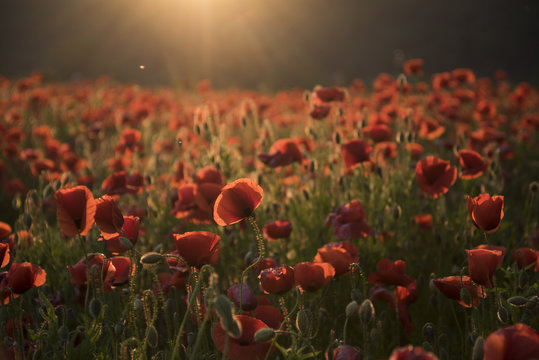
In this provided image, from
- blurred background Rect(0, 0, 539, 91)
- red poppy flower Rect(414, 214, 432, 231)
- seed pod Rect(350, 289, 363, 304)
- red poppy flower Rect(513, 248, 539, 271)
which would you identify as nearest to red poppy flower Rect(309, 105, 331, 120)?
red poppy flower Rect(414, 214, 432, 231)

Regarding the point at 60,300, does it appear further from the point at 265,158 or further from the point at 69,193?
the point at 265,158

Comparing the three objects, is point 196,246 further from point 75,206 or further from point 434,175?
point 434,175

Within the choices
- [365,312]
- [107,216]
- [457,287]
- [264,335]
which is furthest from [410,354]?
[107,216]

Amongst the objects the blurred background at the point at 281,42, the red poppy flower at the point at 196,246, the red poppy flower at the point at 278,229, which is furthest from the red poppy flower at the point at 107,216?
the blurred background at the point at 281,42

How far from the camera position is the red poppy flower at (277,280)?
1.21m

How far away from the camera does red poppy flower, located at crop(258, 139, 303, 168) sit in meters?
2.25

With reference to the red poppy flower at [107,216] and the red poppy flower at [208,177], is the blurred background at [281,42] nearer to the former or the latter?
the red poppy flower at [208,177]

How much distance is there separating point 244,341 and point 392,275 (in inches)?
27.2

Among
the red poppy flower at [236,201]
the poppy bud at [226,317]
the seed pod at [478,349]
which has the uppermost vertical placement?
the red poppy flower at [236,201]

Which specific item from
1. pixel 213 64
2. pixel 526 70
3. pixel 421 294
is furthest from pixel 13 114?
pixel 526 70

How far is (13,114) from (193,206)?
338cm

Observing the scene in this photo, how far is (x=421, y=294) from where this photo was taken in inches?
76.0

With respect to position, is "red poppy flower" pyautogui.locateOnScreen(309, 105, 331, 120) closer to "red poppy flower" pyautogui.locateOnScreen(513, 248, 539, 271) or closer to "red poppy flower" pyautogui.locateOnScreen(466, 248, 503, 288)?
"red poppy flower" pyautogui.locateOnScreen(513, 248, 539, 271)

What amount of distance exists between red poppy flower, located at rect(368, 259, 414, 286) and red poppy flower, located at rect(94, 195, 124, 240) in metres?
0.88
